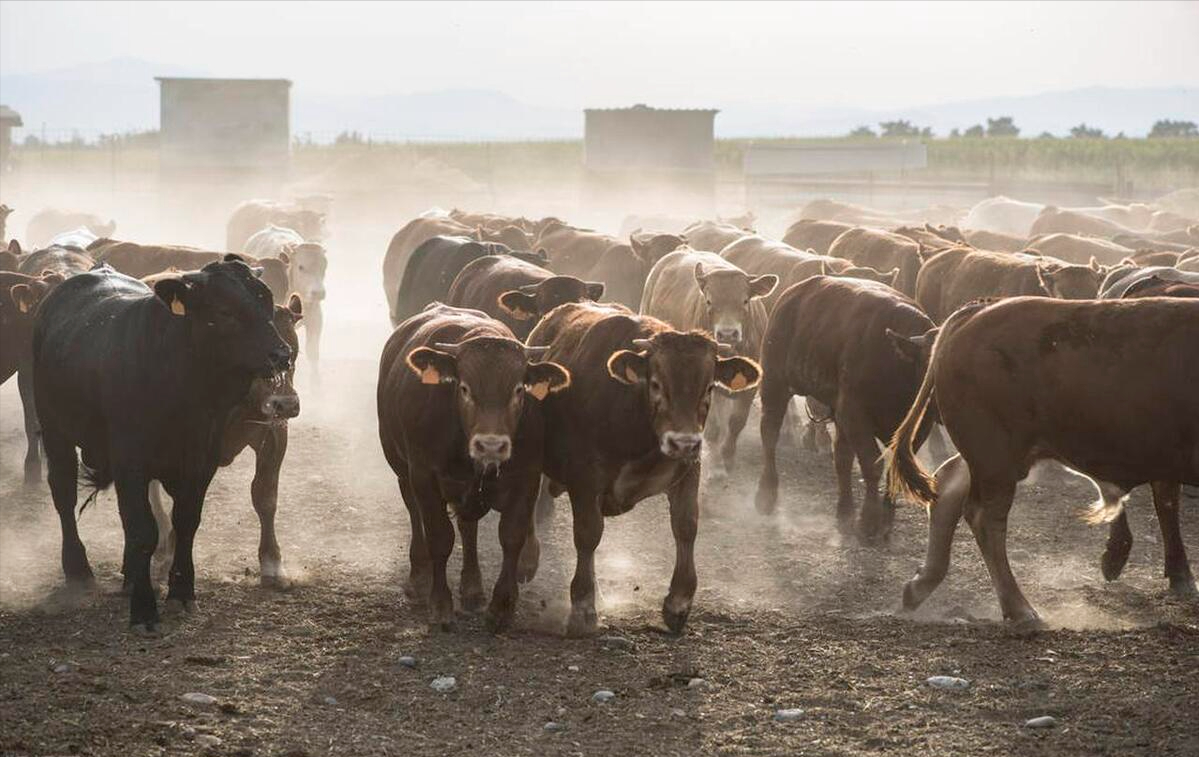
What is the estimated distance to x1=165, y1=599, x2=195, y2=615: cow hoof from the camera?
841 centimetres

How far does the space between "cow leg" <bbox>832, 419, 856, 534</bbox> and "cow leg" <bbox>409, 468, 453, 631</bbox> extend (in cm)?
366

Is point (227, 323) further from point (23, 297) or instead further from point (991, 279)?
point (991, 279)

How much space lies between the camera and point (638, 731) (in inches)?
265

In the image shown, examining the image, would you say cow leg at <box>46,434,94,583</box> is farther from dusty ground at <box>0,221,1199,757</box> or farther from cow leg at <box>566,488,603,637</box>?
cow leg at <box>566,488,603,637</box>

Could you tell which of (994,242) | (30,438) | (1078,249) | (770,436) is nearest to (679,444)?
(770,436)

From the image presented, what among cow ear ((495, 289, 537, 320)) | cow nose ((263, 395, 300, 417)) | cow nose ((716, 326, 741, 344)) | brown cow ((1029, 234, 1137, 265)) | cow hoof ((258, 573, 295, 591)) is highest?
brown cow ((1029, 234, 1137, 265))

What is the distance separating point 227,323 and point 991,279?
26.6 feet

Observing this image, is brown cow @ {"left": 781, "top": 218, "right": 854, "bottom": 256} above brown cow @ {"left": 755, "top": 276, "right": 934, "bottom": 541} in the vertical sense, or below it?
above

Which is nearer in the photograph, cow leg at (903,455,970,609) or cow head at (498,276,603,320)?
cow leg at (903,455,970,609)

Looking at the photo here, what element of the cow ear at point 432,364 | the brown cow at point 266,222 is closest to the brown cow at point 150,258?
the cow ear at point 432,364

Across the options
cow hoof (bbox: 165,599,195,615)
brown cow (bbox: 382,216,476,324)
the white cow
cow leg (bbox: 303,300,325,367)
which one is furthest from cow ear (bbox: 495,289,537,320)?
brown cow (bbox: 382,216,476,324)

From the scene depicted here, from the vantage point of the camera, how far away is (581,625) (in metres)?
8.16

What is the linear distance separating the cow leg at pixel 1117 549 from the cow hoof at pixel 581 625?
3.01 meters

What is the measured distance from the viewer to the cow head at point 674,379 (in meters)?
7.86
